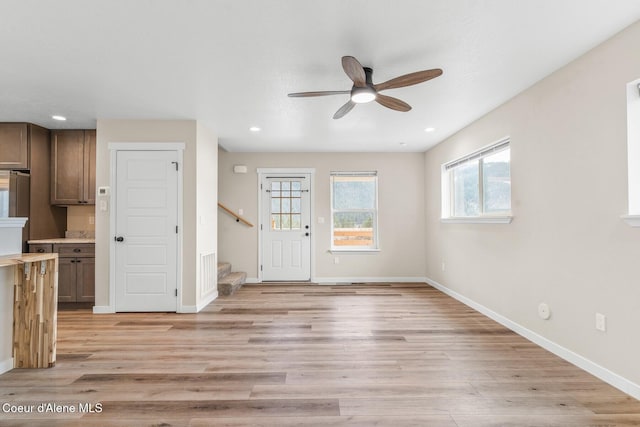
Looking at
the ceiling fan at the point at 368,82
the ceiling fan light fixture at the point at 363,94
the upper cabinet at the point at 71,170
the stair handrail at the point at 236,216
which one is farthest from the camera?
the stair handrail at the point at 236,216

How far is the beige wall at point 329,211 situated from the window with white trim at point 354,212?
5.2 inches

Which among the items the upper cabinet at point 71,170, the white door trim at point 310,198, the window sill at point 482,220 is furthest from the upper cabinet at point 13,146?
the window sill at point 482,220

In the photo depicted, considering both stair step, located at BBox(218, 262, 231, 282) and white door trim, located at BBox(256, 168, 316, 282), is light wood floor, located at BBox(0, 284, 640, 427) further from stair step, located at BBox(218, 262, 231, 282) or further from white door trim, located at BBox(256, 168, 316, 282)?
white door trim, located at BBox(256, 168, 316, 282)

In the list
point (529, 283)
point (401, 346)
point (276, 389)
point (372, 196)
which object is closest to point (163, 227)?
point (276, 389)

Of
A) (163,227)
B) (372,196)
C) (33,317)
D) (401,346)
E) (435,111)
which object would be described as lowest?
(401,346)

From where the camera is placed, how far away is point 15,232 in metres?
2.27

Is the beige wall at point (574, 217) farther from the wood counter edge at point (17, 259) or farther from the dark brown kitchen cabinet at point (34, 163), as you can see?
the dark brown kitchen cabinet at point (34, 163)

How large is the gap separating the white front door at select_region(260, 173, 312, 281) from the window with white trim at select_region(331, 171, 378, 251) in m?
0.52

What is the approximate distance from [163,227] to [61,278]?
4.80 feet

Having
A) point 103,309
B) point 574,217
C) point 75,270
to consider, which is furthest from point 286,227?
point 574,217

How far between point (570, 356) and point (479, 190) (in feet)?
6.83

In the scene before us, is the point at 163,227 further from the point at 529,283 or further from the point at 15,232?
the point at 529,283

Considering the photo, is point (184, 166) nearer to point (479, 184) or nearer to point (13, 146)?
point (13, 146)

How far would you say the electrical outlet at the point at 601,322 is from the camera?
7.23 feet
